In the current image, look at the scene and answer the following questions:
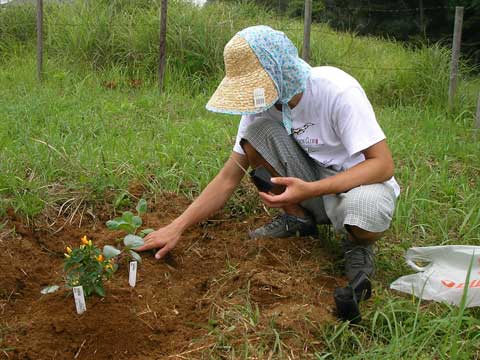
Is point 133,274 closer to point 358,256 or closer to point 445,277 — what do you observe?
A: point 358,256

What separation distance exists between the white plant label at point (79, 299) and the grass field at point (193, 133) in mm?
507

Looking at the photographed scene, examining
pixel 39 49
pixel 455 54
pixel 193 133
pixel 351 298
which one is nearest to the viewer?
pixel 351 298

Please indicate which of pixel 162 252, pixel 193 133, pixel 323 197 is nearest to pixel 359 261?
pixel 323 197

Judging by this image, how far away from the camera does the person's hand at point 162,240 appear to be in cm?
210

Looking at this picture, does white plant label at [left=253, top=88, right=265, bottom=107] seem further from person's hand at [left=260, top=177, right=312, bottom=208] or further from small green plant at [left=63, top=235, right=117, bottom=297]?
small green plant at [left=63, top=235, right=117, bottom=297]

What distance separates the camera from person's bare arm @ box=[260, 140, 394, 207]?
75.5 inches

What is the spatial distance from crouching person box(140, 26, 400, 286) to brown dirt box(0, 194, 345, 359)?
0.44 feet

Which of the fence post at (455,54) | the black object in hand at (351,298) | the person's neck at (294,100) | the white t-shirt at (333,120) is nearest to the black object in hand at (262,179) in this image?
the white t-shirt at (333,120)

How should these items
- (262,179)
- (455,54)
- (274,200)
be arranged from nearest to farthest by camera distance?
(274,200)
(262,179)
(455,54)

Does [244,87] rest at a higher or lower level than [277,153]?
higher

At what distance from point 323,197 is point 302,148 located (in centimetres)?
22

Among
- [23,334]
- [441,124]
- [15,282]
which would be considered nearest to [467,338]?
[23,334]

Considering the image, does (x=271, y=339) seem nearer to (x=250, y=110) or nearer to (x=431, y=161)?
(x=250, y=110)

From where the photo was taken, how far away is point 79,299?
1737 millimetres
